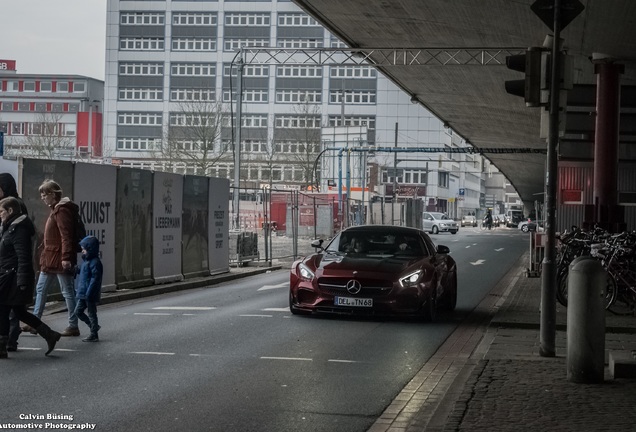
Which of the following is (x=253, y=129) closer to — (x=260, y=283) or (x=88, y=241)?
(x=260, y=283)

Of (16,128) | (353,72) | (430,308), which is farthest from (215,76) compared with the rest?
(430,308)

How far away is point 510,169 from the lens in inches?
3438

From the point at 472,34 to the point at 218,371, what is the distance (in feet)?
65.5

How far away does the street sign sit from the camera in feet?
35.5

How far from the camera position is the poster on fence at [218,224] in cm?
2377

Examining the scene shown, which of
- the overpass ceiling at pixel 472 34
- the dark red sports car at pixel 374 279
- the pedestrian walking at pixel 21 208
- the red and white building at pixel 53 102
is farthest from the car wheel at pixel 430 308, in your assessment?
the red and white building at pixel 53 102

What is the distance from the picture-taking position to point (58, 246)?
484 inches

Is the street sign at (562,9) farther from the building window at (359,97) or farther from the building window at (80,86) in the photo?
the building window at (80,86)

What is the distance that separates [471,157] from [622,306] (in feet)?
383

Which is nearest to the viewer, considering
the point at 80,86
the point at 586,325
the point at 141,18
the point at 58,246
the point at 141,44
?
the point at 586,325

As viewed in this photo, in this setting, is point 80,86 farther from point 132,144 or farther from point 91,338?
point 91,338

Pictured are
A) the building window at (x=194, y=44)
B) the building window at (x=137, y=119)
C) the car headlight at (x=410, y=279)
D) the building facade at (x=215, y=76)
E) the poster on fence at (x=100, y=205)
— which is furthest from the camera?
the building window at (x=137, y=119)

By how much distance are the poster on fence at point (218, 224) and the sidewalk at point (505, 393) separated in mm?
11097

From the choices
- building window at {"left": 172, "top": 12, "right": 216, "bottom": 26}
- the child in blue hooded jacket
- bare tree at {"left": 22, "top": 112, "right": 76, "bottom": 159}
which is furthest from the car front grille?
building window at {"left": 172, "top": 12, "right": 216, "bottom": 26}
